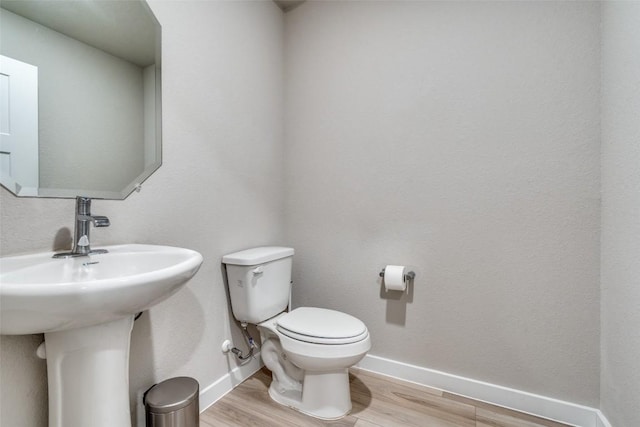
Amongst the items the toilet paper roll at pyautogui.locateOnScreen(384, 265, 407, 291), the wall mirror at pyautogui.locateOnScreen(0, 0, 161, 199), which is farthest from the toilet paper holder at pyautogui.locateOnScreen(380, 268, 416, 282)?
the wall mirror at pyautogui.locateOnScreen(0, 0, 161, 199)

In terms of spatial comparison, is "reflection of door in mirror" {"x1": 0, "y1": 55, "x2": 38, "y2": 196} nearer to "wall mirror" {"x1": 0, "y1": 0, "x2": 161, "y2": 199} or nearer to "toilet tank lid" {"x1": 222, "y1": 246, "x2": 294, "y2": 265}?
"wall mirror" {"x1": 0, "y1": 0, "x2": 161, "y2": 199}

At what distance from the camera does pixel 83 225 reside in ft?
3.18

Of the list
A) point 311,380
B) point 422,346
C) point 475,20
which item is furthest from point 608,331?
point 475,20

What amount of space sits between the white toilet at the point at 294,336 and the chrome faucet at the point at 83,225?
65 cm

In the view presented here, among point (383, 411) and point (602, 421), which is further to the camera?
point (383, 411)

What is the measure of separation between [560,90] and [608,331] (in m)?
1.06

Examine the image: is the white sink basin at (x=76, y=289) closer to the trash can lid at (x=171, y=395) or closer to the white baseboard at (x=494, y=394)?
the trash can lid at (x=171, y=395)

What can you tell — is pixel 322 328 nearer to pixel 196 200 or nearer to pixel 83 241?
pixel 196 200

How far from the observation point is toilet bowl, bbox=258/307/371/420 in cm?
133

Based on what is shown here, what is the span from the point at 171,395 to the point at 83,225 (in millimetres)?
706

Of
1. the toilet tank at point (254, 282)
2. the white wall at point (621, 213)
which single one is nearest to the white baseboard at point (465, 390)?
the white wall at point (621, 213)

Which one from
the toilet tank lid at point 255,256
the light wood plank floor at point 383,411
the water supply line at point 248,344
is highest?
the toilet tank lid at point 255,256

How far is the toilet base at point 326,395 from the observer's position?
1419mm

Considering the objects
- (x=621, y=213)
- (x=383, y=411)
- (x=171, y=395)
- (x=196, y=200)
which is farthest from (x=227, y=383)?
(x=621, y=213)
